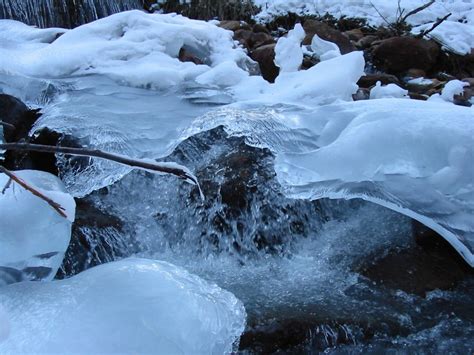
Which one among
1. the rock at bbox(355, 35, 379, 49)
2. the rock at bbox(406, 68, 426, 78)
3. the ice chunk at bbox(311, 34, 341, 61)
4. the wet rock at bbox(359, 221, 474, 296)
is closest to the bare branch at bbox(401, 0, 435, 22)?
the rock at bbox(355, 35, 379, 49)

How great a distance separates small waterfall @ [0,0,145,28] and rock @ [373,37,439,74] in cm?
331

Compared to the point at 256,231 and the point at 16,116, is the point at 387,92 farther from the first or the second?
the point at 16,116

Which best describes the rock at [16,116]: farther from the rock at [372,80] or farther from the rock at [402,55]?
the rock at [402,55]

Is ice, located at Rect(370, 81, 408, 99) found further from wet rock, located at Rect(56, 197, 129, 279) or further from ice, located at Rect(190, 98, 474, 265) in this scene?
wet rock, located at Rect(56, 197, 129, 279)

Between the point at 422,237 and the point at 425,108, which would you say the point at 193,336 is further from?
the point at 425,108

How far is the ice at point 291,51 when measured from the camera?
3492 mm

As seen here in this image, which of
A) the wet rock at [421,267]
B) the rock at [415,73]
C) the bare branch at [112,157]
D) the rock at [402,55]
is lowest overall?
the wet rock at [421,267]

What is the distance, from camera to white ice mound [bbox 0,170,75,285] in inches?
70.0

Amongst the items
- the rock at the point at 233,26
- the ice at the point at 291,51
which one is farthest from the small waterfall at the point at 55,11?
the ice at the point at 291,51

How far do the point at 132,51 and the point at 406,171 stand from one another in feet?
7.56

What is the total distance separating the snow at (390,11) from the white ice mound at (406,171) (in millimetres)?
3513

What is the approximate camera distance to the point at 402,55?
4.90 metres

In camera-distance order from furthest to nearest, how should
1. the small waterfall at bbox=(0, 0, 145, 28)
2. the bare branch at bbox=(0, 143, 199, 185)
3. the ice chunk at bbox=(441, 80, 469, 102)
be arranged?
the small waterfall at bbox=(0, 0, 145, 28), the ice chunk at bbox=(441, 80, 469, 102), the bare branch at bbox=(0, 143, 199, 185)

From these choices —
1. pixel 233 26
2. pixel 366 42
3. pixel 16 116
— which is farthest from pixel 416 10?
pixel 16 116
